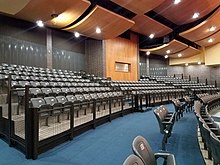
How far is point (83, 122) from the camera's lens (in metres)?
5.33

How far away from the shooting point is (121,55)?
1532 centimetres

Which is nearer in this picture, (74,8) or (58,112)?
(58,112)

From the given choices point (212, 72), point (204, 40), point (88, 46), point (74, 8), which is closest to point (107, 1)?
point (74, 8)

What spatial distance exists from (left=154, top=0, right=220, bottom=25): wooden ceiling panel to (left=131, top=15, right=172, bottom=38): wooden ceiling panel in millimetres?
720

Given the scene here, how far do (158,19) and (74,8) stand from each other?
7297 millimetres

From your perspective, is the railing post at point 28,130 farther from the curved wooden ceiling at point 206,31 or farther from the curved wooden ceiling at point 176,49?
the curved wooden ceiling at point 176,49

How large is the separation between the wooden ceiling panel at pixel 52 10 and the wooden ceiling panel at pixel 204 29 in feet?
29.0

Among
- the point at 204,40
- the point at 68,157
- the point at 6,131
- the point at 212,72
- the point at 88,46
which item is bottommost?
the point at 68,157

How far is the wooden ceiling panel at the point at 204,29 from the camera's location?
14.0 metres

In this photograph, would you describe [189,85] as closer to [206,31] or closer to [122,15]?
[206,31]

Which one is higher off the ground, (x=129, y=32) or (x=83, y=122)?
(x=129, y=32)

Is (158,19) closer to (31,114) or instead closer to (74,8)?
(74,8)

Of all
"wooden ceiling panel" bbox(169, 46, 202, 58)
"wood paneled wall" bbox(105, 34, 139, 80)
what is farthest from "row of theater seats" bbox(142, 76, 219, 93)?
"wooden ceiling panel" bbox(169, 46, 202, 58)

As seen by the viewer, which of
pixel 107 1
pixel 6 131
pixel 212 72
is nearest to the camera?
pixel 6 131
